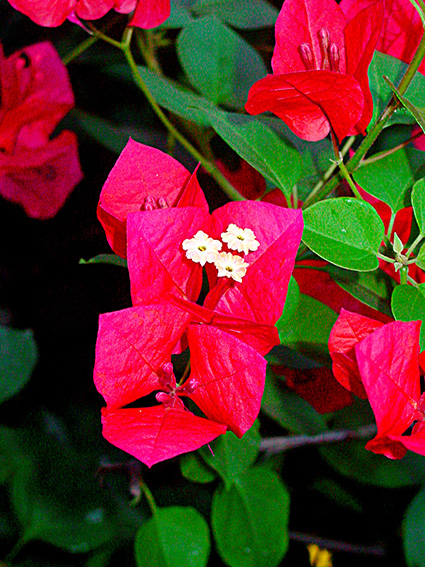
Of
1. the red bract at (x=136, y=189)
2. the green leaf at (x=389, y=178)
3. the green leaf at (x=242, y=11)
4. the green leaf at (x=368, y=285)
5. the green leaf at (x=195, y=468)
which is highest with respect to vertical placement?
the green leaf at (x=242, y=11)

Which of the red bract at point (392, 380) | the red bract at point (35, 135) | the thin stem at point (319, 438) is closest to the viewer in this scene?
the red bract at point (392, 380)

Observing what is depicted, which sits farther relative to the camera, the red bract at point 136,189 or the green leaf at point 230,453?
the green leaf at point 230,453

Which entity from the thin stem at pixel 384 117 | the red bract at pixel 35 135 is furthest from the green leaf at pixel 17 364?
the thin stem at pixel 384 117

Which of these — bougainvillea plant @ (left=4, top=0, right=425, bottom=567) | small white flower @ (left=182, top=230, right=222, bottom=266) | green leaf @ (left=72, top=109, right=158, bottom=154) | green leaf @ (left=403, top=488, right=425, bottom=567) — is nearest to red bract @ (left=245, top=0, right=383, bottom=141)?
bougainvillea plant @ (left=4, top=0, right=425, bottom=567)

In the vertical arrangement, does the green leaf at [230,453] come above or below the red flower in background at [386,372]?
below

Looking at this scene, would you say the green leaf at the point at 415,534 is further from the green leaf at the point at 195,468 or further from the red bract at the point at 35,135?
the red bract at the point at 35,135

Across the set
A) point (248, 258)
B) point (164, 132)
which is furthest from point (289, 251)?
point (164, 132)

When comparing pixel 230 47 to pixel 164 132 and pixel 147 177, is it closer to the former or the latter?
pixel 164 132

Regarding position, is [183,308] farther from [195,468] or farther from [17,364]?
[17,364]
